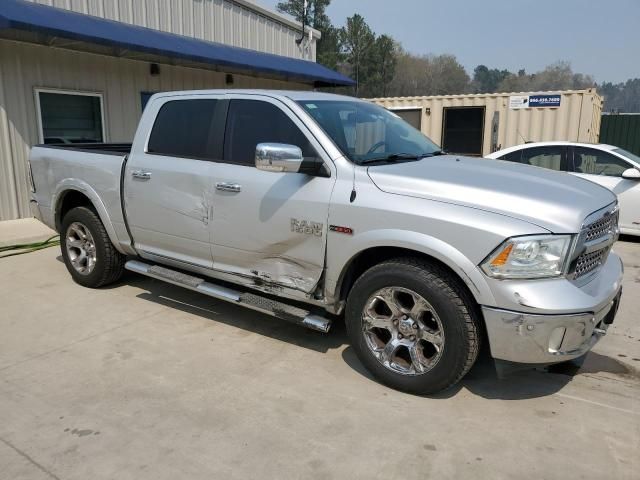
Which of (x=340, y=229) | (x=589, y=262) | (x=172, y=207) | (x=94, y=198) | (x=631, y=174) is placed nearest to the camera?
(x=589, y=262)

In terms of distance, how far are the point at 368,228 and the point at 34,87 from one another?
799 centimetres

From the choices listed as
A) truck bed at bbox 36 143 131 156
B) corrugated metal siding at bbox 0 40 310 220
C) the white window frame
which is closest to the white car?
truck bed at bbox 36 143 131 156

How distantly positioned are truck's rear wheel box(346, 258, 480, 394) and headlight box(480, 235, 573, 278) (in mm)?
342

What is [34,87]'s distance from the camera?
8945 millimetres

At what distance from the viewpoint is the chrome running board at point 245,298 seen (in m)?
3.74

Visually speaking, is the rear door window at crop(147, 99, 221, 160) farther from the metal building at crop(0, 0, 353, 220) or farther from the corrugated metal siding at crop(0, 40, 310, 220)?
the corrugated metal siding at crop(0, 40, 310, 220)

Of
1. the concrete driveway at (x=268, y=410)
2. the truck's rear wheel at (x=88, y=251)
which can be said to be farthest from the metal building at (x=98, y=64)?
the concrete driveway at (x=268, y=410)

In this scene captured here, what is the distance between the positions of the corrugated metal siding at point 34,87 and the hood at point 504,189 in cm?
769

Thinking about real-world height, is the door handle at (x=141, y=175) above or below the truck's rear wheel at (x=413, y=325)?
above

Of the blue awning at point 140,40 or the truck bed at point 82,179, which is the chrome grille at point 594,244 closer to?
the truck bed at point 82,179

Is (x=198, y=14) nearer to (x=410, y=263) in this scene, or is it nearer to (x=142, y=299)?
(x=142, y=299)

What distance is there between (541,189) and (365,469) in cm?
199

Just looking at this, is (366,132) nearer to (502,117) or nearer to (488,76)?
(502,117)

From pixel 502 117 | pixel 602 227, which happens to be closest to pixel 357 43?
pixel 502 117
